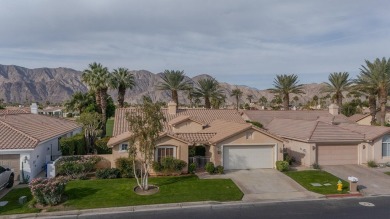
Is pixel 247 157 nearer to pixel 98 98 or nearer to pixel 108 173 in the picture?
pixel 108 173

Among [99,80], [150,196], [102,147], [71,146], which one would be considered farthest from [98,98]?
[150,196]

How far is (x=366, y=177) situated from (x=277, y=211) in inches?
458

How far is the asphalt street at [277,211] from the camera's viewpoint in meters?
16.9

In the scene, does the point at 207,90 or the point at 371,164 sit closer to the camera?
the point at 371,164

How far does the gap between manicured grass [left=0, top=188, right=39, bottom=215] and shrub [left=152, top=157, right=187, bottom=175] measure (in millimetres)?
8805

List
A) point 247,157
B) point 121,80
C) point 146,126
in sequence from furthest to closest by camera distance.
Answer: point 121,80 < point 247,157 < point 146,126

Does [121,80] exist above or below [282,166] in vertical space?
above

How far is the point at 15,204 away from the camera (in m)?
18.5

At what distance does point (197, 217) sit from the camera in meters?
16.6

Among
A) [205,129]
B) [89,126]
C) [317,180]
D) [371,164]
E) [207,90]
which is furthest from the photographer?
[207,90]

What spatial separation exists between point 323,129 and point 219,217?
17860 mm

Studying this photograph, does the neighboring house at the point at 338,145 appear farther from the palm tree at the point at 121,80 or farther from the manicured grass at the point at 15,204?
the palm tree at the point at 121,80

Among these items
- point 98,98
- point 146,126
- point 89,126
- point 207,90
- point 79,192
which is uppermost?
point 207,90

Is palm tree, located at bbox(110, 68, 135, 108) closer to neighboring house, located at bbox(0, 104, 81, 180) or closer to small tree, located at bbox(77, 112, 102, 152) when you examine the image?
small tree, located at bbox(77, 112, 102, 152)
